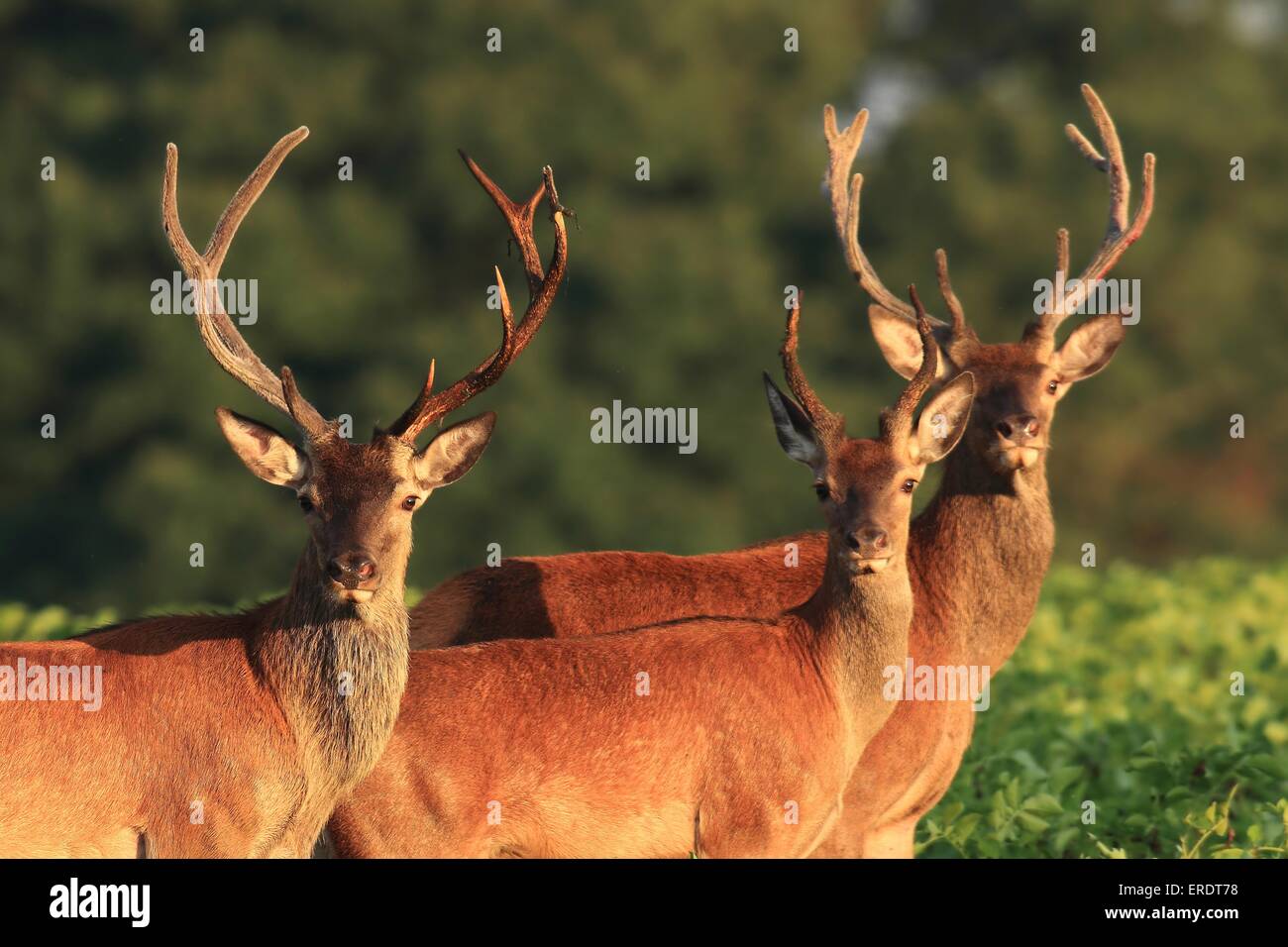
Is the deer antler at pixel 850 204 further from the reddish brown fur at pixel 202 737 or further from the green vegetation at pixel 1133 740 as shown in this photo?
the reddish brown fur at pixel 202 737

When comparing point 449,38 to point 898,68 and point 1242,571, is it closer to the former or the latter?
point 898,68

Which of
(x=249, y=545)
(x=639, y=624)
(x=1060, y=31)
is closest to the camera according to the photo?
(x=639, y=624)

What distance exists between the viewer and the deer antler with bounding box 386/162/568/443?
7.38 meters

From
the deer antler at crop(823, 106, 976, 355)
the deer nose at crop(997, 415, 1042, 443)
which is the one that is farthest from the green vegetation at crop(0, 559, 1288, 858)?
the deer antler at crop(823, 106, 976, 355)

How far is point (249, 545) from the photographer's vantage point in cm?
2662

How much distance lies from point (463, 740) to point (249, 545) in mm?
19922

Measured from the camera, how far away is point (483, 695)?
7344 millimetres

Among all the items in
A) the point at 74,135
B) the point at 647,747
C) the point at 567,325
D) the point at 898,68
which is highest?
the point at 898,68

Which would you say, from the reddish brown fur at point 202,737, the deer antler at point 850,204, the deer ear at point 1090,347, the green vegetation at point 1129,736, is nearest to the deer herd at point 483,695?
the reddish brown fur at point 202,737

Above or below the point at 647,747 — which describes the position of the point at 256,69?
above

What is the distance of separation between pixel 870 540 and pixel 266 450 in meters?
2.21

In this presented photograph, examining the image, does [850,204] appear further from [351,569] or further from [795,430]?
[351,569]

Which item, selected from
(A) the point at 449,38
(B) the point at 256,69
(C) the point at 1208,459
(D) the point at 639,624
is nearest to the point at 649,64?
(A) the point at 449,38

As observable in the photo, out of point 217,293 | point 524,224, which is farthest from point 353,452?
point 524,224
